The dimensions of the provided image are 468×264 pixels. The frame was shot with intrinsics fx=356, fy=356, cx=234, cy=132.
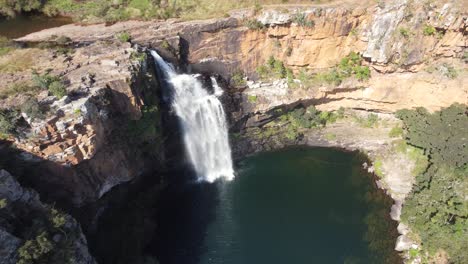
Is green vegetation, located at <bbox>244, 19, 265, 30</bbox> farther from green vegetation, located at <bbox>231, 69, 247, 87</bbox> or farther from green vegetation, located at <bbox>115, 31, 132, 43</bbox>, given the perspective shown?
green vegetation, located at <bbox>115, 31, 132, 43</bbox>

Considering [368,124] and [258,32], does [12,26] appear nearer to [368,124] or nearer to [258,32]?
[258,32]

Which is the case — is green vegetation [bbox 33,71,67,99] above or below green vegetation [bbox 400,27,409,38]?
above

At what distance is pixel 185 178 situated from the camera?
103 ft

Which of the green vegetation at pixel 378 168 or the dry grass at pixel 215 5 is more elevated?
the dry grass at pixel 215 5

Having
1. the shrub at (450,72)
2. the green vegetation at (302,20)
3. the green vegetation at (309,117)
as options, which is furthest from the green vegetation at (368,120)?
the green vegetation at (302,20)

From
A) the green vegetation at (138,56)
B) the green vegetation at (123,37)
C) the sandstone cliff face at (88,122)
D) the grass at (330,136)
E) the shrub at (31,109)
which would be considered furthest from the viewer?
the grass at (330,136)

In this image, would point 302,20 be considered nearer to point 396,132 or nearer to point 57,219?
point 396,132

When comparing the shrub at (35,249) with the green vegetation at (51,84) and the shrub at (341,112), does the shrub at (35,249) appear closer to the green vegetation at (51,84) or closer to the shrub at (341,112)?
the green vegetation at (51,84)

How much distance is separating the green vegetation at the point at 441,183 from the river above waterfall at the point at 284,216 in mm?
2447

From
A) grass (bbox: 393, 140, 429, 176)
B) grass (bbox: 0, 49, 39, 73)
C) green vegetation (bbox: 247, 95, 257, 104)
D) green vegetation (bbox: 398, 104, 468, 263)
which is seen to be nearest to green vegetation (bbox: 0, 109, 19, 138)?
grass (bbox: 0, 49, 39, 73)

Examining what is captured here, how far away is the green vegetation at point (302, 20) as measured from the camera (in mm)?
27797

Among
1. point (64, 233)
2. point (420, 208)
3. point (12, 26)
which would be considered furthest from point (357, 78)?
point (12, 26)

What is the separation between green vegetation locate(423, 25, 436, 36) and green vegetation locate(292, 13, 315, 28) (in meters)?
8.41

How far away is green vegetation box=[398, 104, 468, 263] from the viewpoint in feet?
80.0
